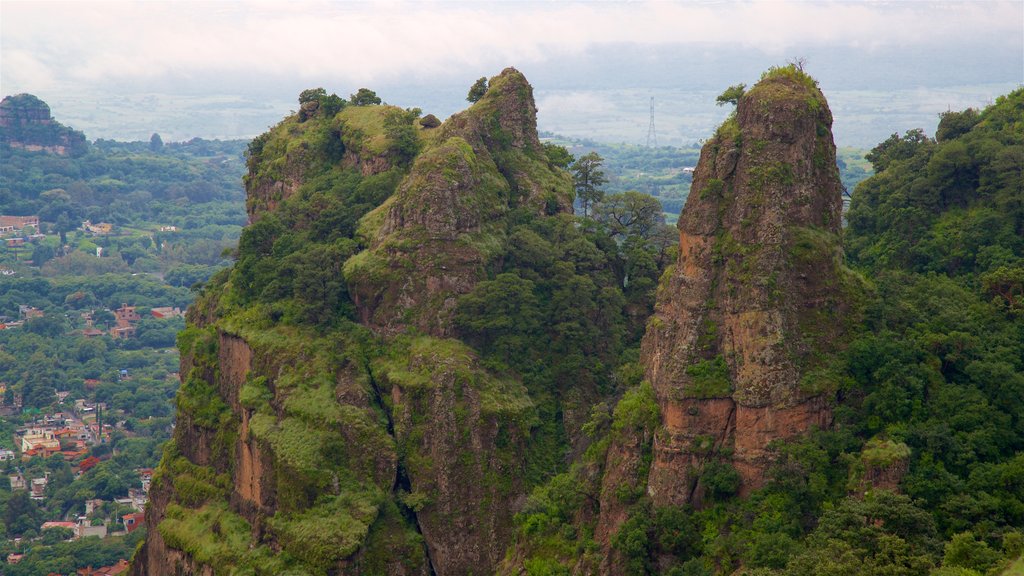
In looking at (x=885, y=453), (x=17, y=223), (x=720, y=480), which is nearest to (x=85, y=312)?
(x=17, y=223)

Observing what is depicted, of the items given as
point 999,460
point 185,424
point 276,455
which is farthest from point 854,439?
point 185,424

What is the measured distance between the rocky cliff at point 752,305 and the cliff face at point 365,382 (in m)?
7.15

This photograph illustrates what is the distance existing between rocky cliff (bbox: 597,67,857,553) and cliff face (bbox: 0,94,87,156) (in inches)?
6742

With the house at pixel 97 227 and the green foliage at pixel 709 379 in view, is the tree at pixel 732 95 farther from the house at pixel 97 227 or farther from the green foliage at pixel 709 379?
the house at pixel 97 227

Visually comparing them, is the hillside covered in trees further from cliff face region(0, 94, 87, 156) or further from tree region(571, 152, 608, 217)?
cliff face region(0, 94, 87, 156)

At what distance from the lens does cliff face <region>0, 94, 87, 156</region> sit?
19600cm

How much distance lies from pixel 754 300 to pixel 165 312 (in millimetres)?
110263

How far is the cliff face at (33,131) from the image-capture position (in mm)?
196000

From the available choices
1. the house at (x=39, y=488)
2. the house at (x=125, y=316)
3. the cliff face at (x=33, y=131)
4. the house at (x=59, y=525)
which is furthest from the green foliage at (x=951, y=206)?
the cliff face at (x=33, y=131)

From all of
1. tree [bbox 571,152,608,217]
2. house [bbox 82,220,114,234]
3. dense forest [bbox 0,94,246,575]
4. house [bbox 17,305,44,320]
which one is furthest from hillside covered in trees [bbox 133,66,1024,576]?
house [bbox 82,220,114,234]

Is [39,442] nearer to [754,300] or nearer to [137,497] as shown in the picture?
[137,497]

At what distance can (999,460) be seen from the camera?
119ft

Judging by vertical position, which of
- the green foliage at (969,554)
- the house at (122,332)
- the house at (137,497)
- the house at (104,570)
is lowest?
the house at (122,332)

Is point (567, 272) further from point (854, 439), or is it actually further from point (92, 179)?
point (92, 179)
